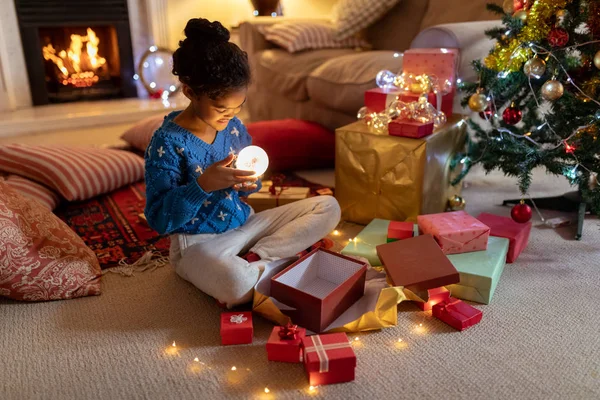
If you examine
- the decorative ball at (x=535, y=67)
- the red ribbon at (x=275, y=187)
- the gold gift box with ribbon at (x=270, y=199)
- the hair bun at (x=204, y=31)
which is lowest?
the gold gift box with ribbon at (x=270, y=199)

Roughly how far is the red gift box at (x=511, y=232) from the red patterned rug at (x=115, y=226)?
958 millimetres

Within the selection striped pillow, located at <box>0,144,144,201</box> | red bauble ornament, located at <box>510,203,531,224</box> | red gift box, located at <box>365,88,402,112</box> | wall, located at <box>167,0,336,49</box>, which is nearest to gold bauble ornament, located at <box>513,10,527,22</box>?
red gift box, located at <box>365,88,402,112</box>

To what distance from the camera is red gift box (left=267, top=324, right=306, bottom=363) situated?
1.03 meters

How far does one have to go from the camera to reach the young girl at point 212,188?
3.70ft


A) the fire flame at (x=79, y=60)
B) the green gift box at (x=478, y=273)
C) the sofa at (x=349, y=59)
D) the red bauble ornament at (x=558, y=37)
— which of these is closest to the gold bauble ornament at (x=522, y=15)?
the red bauble ornament at (x=558, y=37)

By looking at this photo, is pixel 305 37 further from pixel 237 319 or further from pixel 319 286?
pixel 237 319

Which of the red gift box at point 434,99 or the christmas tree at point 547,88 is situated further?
the red gift box at point 434,99

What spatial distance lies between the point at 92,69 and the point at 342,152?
8.89 ft

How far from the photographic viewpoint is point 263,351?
109 centimetres

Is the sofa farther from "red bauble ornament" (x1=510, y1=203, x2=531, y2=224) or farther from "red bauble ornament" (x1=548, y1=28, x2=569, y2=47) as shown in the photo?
"red bauble ornament" (x1=510, y1=203, x2=531, y2=224)

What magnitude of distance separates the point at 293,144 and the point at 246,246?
894 millimetres

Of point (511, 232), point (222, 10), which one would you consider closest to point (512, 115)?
point (511, 232)

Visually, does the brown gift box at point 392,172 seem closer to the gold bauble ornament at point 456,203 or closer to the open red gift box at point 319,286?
the gold bauble ornament at point 456,203

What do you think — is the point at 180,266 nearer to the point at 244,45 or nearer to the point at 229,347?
the point at 229,347
